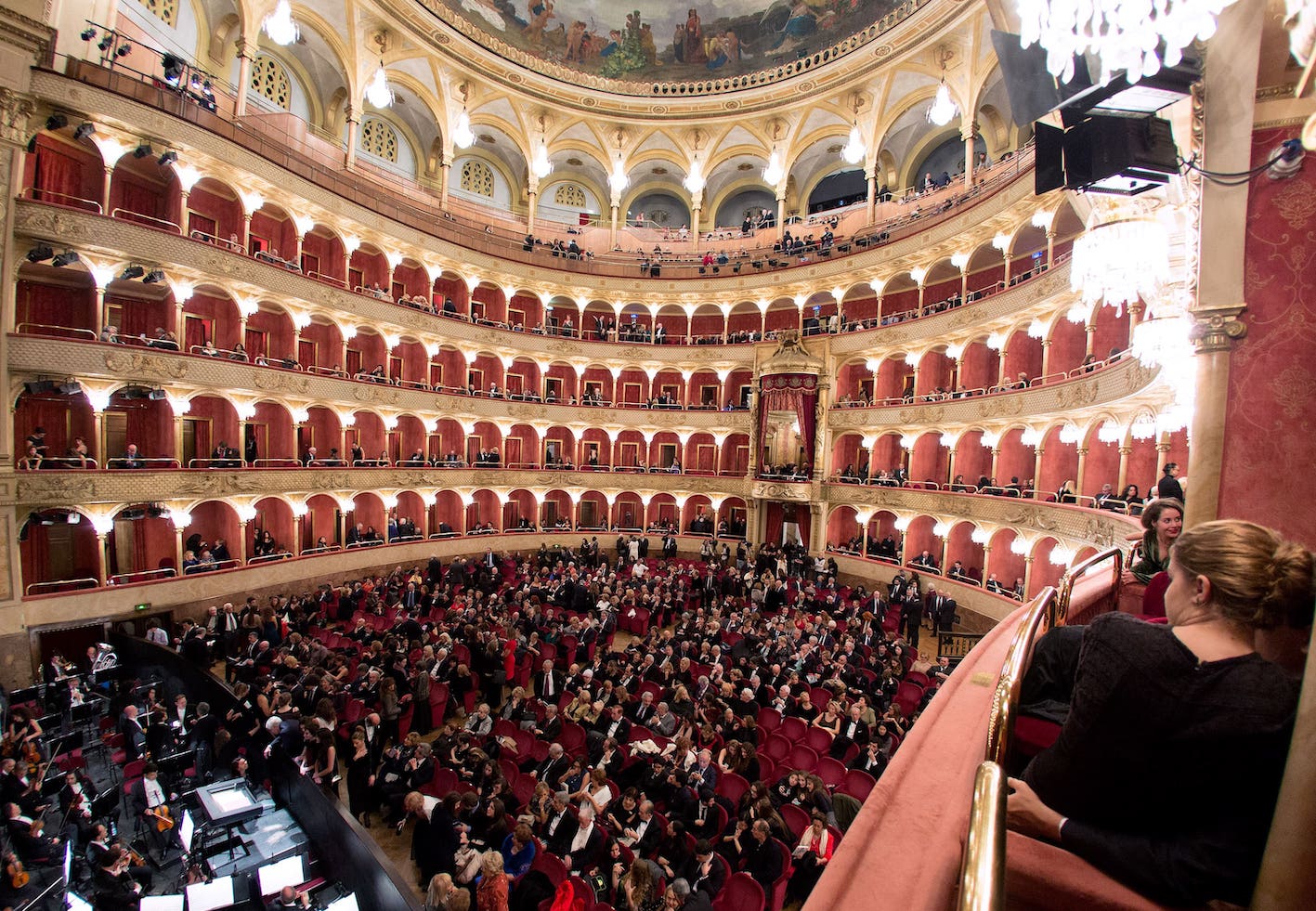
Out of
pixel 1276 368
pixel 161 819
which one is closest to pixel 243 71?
pixel 161 819

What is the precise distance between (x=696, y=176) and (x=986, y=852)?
3225 cm

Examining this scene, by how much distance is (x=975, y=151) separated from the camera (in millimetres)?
24312

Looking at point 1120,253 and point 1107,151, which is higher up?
point 1107,151

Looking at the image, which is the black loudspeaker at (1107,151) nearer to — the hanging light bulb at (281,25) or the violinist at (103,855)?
the violinist at (103,855)

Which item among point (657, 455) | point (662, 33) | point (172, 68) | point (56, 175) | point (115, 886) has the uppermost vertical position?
point (662, 33)

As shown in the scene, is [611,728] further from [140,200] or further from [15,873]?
[140,200]

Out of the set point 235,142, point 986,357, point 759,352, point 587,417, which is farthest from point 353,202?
point 986,357

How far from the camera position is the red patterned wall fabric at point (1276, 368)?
3961 mm

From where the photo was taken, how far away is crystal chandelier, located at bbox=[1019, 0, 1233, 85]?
3227 millimetres

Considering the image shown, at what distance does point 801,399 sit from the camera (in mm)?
24906

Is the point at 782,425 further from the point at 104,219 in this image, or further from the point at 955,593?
the point at 104,219

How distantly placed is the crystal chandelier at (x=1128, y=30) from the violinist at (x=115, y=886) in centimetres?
1104

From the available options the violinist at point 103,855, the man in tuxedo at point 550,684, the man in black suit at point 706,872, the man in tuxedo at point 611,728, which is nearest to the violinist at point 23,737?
the violinist at point 103,855

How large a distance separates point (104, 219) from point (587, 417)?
57.0 ft
